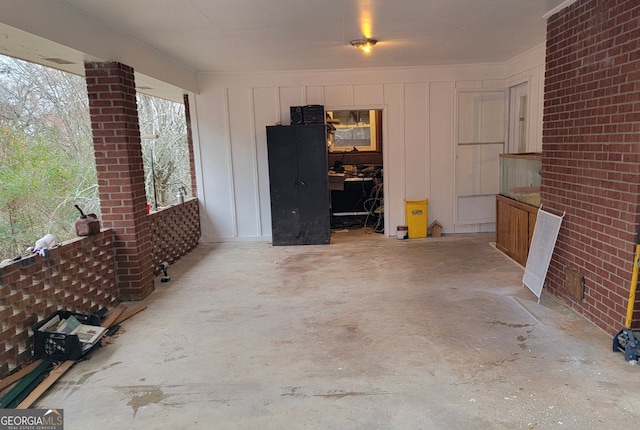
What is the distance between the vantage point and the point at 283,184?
648 cm

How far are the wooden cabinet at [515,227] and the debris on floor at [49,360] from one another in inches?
168

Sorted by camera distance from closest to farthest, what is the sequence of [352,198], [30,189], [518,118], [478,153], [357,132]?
[30,189], [518,118], [478,153], [352,198], [357,132]

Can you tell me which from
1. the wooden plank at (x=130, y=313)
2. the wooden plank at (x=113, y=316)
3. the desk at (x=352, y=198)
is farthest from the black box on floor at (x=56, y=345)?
the desk at (x=352, y=198)

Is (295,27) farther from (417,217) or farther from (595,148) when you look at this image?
(417,217)

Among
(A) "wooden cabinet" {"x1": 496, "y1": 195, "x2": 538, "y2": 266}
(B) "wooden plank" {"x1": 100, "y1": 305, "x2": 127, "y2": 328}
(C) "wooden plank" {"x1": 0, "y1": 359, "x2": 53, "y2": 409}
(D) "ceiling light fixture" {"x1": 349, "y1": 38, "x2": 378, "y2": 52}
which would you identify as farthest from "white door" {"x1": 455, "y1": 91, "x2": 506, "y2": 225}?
(C) "wooden plank" {"x1": 0, "y1": 359, "x2": 53, "y2": 409}

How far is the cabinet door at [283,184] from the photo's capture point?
21.0 feet

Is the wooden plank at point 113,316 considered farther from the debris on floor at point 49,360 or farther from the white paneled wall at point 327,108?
the white paneled wall at point 327,108

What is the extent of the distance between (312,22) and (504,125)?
163 inches

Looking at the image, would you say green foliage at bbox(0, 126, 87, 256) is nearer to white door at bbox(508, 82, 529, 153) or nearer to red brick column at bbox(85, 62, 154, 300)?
red brick column at bbox(85, 62, 154, 300)

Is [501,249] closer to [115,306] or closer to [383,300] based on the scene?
[383,300]

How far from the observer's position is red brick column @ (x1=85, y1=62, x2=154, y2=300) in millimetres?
3967

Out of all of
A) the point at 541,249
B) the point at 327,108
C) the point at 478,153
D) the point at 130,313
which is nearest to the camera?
the point at 130,313

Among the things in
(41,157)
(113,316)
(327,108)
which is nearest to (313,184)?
(327,108)

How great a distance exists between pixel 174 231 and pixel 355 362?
12.5ft
